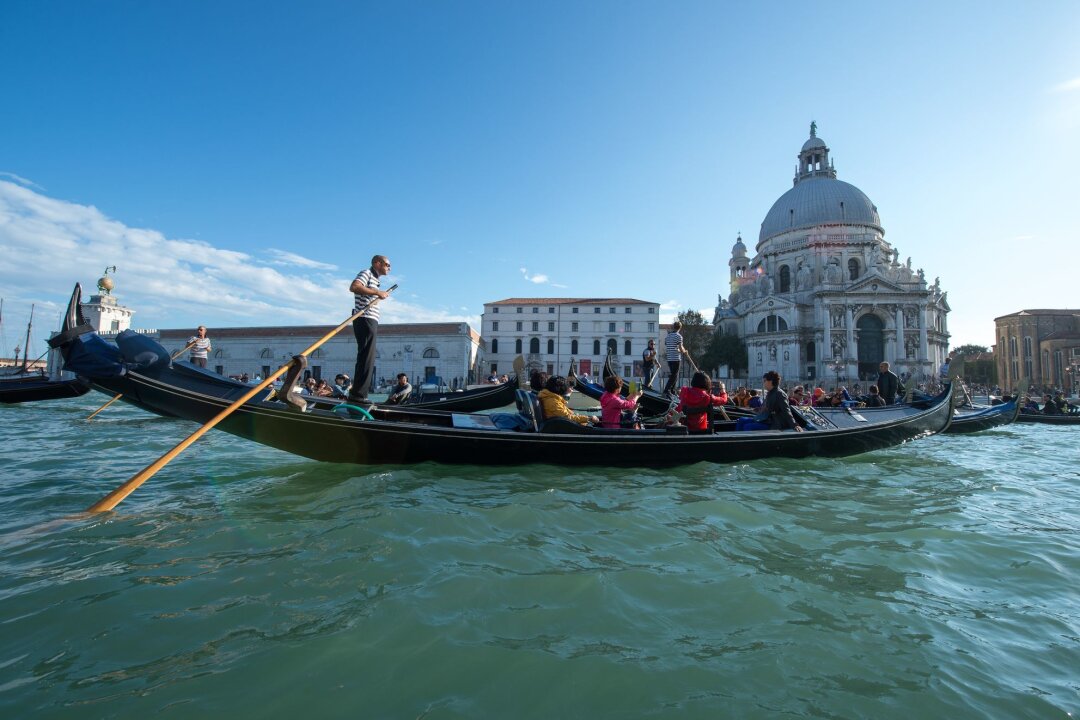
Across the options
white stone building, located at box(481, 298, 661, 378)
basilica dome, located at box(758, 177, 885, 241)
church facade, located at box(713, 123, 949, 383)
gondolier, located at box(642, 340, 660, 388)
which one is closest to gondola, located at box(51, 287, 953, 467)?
gondolier, located at box(642, 340, 660, 388)

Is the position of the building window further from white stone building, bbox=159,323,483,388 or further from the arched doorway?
white stone building, bbox=159,323,483,388

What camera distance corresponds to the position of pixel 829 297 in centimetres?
3741

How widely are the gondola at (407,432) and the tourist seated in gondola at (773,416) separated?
0.20m

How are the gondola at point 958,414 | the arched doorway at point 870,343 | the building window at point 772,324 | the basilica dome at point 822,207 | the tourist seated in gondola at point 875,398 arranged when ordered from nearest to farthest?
the gondola at point 958,414 < the tourist seated in gondola at point 875,398 < the arched doorway at point 870,343 < the building window at point 772,324 < the basilica dome at point 822,207

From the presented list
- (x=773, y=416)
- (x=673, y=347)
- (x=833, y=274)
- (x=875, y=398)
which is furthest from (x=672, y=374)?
(x=833, y=274)

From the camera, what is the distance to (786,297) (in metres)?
41.1

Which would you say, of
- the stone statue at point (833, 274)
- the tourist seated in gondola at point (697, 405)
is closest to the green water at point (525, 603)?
the tourist seated in gondola at point (697, 405)

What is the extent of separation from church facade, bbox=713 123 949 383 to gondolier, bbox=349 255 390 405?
3815cm

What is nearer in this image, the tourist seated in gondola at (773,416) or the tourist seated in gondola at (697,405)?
the tourist seated in gondola at (697,405)

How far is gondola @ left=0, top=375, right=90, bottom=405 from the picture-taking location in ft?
39.0

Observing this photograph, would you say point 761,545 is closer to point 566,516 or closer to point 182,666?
point 566,516

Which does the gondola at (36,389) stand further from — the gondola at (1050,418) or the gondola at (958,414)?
the gondola at (1050,418)

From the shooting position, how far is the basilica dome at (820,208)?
41750 mm

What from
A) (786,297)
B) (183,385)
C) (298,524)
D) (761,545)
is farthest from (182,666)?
(786,297)
